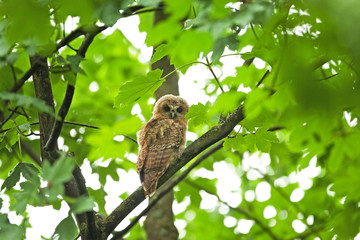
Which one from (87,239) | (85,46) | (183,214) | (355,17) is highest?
(183,214)

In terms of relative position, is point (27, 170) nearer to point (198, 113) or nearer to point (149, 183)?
point (198, 113)

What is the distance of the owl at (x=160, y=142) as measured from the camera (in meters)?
5.31

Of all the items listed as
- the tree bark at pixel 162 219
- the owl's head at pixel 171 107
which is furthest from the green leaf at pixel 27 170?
the owl's head at pixel 171 107

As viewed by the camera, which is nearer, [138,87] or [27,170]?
[27,170]

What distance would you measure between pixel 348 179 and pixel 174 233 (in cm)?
325

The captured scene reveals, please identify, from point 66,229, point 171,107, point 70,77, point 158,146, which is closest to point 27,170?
point 66,229

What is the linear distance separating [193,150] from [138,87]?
2.12 ft

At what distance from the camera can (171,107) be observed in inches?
264

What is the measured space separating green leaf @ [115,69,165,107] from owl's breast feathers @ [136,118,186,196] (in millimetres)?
1595

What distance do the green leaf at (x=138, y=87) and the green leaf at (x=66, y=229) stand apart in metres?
0.92

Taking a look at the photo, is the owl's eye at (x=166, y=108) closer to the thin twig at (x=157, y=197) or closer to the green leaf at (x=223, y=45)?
the thin twig at (x=157, y=197)

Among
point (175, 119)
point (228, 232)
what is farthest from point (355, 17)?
point (228, 232)

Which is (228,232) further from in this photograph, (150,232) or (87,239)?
(87,239)

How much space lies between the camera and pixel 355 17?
1.59 metres
